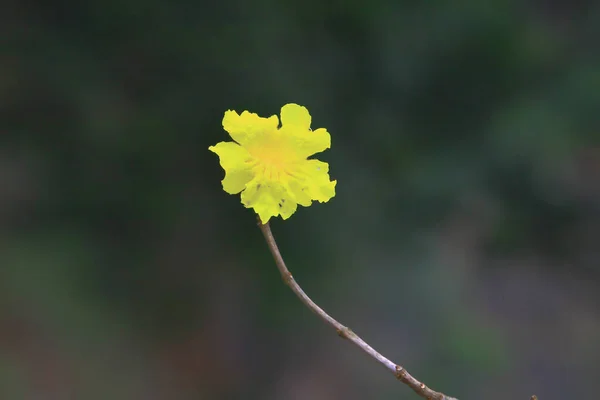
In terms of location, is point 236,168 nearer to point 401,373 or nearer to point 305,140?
point 305,140

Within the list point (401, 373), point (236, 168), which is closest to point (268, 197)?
point (236, 168)

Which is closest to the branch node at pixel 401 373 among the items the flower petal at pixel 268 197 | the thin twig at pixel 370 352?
the thin twig at pixel 370 352

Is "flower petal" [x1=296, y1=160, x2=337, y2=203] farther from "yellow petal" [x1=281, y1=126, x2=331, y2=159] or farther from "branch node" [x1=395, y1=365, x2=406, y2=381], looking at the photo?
"branch node" [x1=395, y1=365, x2=406, y2=381]

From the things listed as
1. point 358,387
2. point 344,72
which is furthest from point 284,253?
point 344,72

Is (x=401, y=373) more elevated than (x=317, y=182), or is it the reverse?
(x=317, y=182)

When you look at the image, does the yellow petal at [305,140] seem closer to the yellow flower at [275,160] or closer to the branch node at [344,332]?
the yellow flower at [275,160]
